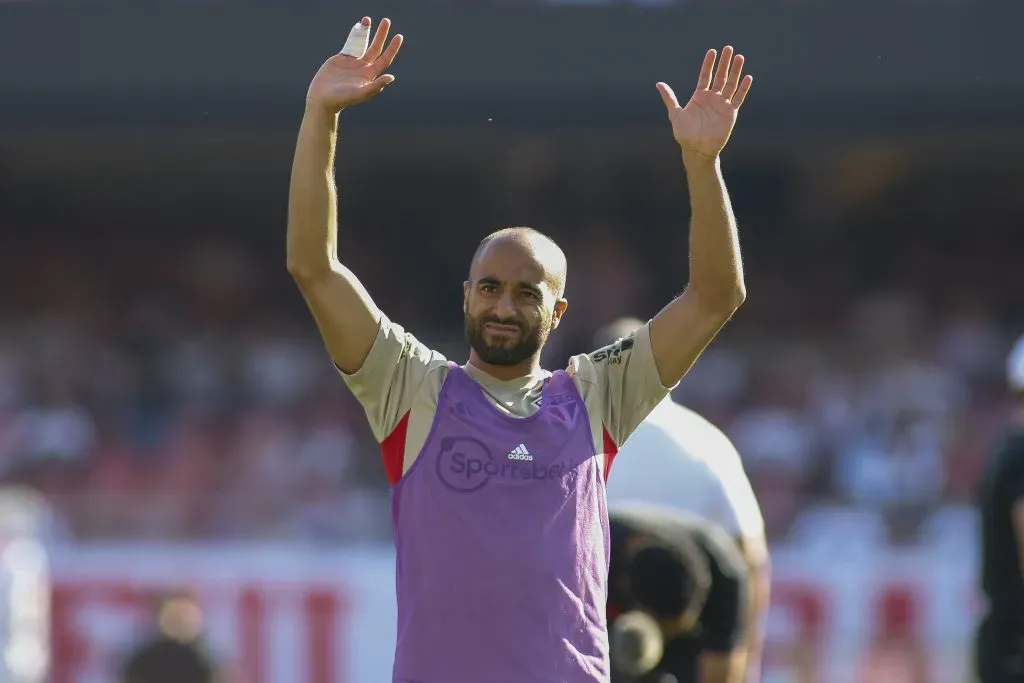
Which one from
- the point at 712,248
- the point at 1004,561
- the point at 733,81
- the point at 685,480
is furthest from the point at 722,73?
the point at 1004,561

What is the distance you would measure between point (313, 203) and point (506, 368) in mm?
536

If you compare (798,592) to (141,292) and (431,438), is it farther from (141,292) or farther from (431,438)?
(141,292)

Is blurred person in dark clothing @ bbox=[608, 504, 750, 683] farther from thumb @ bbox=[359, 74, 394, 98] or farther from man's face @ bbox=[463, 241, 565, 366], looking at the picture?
thumb @ bbox=[359, 74, 394, 98]

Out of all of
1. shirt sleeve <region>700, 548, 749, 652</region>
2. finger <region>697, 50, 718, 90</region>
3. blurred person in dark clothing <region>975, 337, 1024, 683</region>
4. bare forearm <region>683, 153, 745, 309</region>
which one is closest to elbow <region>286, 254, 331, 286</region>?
bare forearm <region>683, 153, 745, 309</region>

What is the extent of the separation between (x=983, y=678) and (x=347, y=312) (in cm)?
355

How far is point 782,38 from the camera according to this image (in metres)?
15.5

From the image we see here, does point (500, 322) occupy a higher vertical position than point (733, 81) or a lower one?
lower

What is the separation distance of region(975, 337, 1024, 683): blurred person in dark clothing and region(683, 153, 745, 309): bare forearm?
2.60m

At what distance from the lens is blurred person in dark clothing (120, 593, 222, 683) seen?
398 inches

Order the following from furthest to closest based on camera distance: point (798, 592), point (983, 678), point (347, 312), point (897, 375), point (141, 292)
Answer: point (141, 292)
point (897, 375)
point (798, 592)
point (983, 678)
point (347, 312)

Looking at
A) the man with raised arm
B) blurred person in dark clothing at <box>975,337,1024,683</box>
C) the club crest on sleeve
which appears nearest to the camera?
the man with raised arm

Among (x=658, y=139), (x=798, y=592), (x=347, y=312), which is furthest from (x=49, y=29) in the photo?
(x=347, y=312)

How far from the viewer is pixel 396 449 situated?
3664mm

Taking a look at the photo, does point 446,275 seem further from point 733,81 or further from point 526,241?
point 526,241
